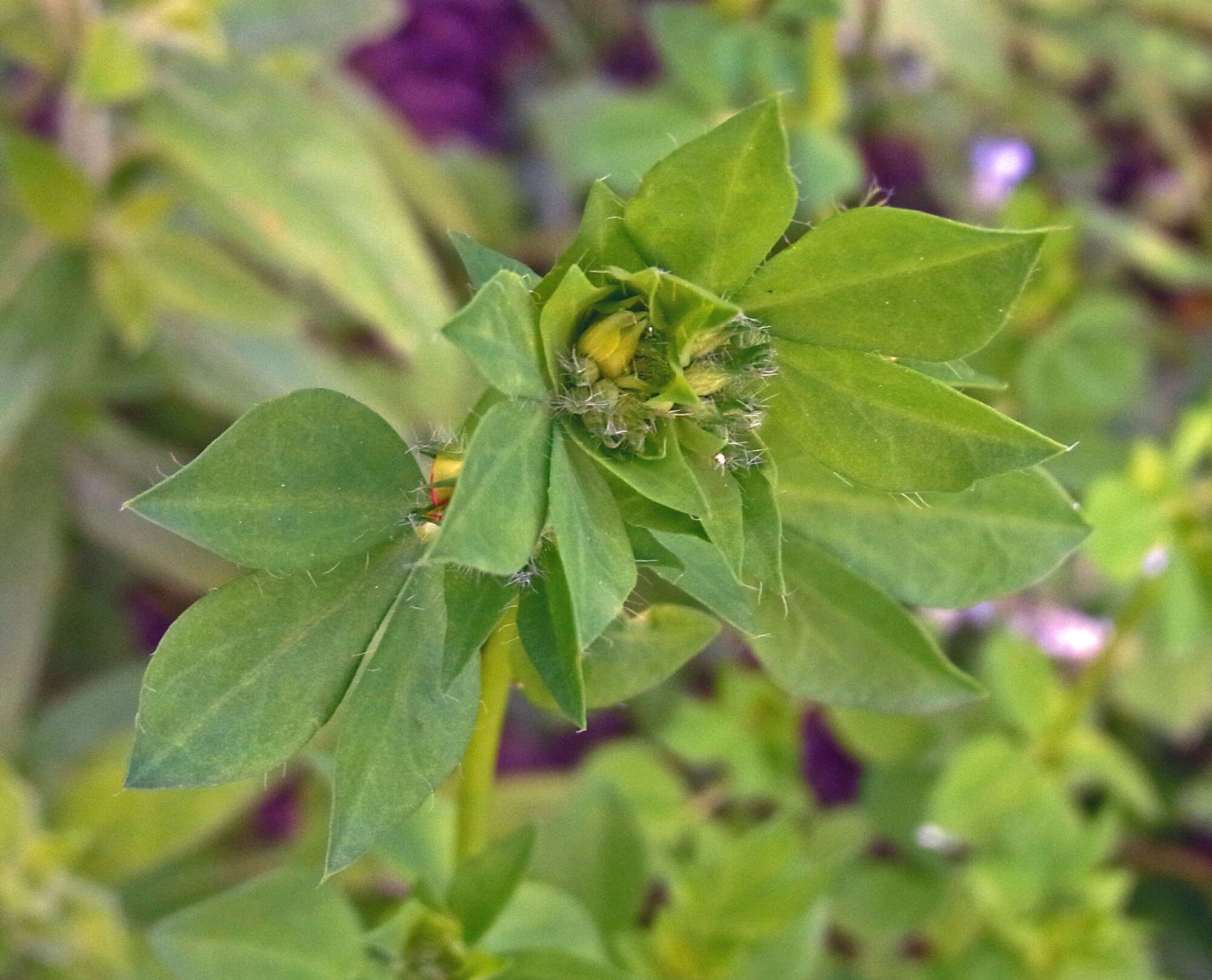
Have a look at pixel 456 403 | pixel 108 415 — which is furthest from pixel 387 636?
pixel 108 415

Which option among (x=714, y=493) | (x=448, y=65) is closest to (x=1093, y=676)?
(x=714, y=493)

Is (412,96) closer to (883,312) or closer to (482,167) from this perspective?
(482,167)

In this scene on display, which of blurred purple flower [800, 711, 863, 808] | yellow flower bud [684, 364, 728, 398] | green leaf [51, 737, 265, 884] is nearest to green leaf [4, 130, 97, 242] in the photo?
green leaf [51, 737, 265, 884]

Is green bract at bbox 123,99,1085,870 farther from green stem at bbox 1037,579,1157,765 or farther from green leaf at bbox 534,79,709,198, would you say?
green leaf at bbox 534,79,709,198

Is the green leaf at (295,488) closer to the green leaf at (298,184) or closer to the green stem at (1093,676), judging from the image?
the green leaf at (298,184)

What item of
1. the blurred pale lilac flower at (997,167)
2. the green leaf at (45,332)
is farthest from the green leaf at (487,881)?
the blurred pale lilac flower at (997,167)
